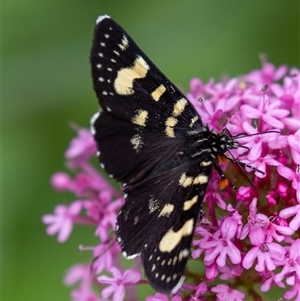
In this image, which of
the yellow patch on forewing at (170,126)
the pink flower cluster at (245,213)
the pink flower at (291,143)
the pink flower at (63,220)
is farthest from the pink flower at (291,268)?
the pink flower at (63,220)

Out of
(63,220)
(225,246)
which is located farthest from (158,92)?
(63,220)

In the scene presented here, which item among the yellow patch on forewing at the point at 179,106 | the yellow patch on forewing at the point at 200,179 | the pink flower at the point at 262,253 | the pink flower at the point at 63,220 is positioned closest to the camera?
the yellow patch on forewing at the point at 200,179

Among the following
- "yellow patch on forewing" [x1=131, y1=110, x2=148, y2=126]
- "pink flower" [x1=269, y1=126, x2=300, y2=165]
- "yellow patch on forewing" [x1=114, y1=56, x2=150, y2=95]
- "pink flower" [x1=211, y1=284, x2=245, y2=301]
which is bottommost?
"pink flower" [x1=211, y1=284, x2=245, y2=301]

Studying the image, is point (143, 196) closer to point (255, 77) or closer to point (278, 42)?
point (255, 77)

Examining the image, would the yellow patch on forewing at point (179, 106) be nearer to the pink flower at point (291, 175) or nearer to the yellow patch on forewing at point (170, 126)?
the yellow patch on forewing at point (170, 126)

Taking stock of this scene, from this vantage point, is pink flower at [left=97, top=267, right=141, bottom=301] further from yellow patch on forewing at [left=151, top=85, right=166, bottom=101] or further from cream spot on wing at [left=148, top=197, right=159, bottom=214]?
yellow patch on forewing at [left=151, top=85, right=166, bottom=101]

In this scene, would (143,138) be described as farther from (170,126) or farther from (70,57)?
(70,57)

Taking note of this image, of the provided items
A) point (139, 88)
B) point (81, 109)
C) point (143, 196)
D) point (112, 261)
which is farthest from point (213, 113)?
point (81, 109)

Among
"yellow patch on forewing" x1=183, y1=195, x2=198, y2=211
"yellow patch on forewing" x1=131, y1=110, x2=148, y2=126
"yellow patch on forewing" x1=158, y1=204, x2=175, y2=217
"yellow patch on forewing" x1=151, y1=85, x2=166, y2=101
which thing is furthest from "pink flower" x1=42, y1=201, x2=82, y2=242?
"yellow patch on forewing" x1=183, y1=195, x2=198, y2=211
